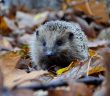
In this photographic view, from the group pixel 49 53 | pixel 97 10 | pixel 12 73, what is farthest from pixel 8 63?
pixel 97 10

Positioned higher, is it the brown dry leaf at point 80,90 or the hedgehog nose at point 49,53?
the hedgehog nose at point 49,53

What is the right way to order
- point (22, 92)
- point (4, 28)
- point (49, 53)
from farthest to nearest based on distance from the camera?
point (4, 28), point (49, 53), point (22, 92)

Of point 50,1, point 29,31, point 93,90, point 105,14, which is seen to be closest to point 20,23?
point 29,31

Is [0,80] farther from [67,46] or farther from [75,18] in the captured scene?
[75,18]

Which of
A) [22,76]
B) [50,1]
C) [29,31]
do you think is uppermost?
[50,1]

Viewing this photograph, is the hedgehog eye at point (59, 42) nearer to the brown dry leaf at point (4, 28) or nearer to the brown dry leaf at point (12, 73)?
the brown dry leaf at point (12, 73)

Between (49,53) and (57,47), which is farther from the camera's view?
(57,47)

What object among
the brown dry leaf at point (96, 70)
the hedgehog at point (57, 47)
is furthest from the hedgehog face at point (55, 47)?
the brown dry leaf at point (96, 70)

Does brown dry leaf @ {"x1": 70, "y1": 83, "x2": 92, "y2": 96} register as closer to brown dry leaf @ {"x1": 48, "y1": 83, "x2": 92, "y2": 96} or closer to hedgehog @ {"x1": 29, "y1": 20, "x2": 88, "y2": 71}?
brown dry leaf @ {"x1": 48, "y1": 83, "x2": 92, "y2": 96}

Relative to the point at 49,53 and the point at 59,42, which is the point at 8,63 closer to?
the point at 49,53
